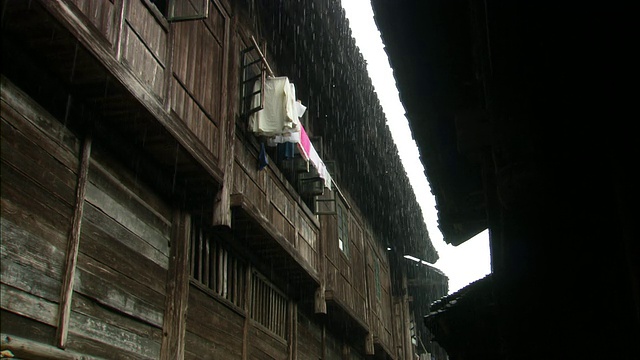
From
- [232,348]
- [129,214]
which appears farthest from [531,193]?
[232,348]

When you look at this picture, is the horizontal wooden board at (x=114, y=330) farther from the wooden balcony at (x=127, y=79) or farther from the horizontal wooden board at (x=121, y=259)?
the wooden balcony at (x=127, y=79)

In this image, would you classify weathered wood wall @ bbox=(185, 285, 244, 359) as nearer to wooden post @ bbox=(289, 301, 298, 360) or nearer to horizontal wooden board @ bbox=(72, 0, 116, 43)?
wooden post @ bbox=(289, 301, 298, 360)

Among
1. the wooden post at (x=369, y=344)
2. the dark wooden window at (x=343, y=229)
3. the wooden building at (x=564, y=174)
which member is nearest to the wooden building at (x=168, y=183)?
the dark wooden window at (x=343, y=229)

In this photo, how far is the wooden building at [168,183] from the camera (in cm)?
461

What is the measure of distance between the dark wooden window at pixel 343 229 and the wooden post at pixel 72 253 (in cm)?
825

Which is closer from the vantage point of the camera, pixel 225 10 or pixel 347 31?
pixel 225 10

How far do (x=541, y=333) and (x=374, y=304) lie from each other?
13390 mm

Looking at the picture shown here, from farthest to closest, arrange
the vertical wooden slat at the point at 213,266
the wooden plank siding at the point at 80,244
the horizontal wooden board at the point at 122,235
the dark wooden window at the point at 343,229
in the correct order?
the dark wooden window at the point at 343,229, the vertical wooden slat at the point at 213,266, the horizontal wooden board at the point at 122,235, the wooden plank siding at the point at 80,244

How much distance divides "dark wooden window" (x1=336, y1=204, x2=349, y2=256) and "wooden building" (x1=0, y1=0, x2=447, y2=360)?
31 cm

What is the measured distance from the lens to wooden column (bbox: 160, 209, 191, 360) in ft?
21.0

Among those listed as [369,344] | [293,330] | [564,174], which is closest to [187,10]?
[564,174]

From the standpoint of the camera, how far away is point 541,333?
248 cm

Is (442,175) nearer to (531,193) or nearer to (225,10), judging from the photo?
(531,193)

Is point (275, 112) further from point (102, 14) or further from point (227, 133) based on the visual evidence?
point (102, 14)
